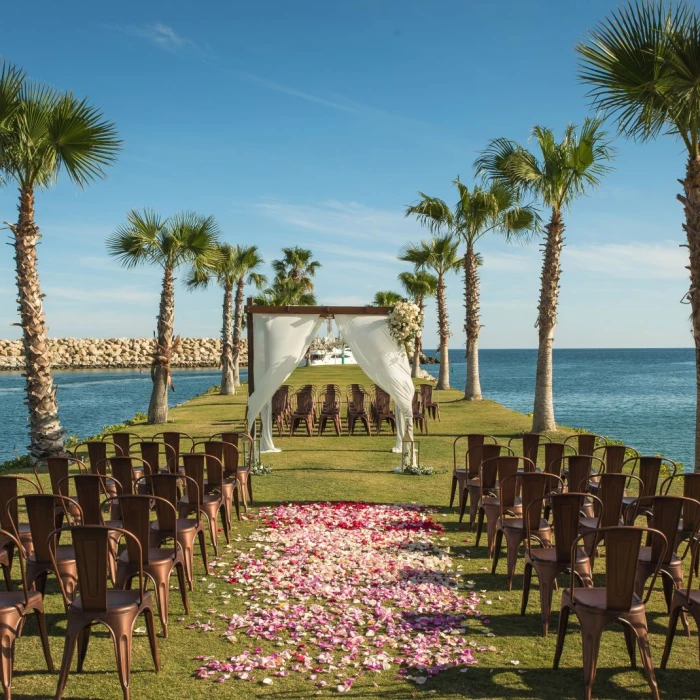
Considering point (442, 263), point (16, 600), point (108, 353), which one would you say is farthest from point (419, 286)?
point (108, 353)

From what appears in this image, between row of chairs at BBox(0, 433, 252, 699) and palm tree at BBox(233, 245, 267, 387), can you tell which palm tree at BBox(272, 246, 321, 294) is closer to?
palm tree at BBox(233, 245, 267, 387)

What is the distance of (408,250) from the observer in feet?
114

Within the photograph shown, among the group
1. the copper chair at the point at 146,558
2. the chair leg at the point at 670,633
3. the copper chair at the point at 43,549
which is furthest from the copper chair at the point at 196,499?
the chair leg at the point at 670,633

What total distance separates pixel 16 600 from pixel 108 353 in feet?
339

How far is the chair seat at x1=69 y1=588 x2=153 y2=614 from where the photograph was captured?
4441 millimetres

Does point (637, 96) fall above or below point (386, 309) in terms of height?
above

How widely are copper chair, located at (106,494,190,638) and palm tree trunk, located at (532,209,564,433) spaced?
13031 millimetres

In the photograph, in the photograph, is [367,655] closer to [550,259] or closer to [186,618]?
[186,618]

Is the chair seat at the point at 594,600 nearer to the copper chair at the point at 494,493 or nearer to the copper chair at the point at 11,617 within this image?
the copper chair at the point at 494,493

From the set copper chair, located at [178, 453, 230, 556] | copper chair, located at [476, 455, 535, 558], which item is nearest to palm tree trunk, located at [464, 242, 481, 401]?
copper chair, located at [476, 455, 535, 558]

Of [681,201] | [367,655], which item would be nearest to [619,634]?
[367,655]

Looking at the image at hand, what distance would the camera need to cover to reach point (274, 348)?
42.7ft

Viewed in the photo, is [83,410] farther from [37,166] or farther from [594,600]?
[594,600]

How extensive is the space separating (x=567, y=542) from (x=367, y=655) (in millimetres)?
1780
